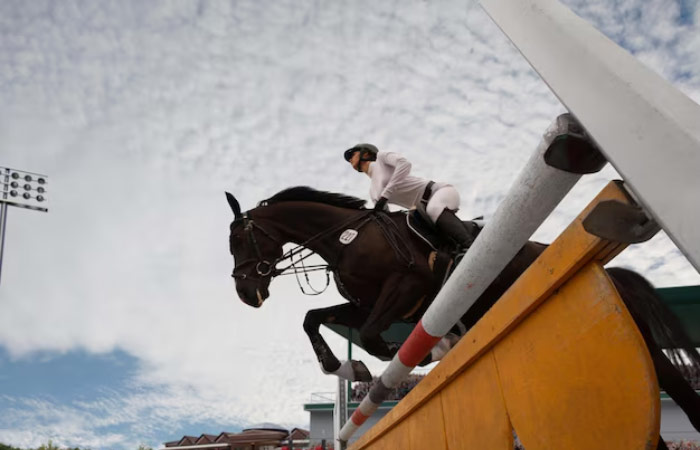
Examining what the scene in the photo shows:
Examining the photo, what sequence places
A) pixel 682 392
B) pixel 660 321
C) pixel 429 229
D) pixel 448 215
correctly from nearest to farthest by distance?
pixel 682 392
pixel 660 321
pixel 448 215
pixel 429 229

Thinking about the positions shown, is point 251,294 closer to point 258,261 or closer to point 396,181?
point 258,261

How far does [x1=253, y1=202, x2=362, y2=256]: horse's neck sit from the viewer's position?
287 centimetres

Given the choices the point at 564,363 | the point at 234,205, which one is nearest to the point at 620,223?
the point at 564,363

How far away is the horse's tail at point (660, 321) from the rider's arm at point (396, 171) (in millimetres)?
1245

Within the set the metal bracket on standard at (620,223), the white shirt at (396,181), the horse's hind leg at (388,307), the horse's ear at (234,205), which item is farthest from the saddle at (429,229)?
the metal bracket on standard at (620,223)

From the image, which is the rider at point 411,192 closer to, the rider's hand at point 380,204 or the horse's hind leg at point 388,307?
the rider's hand at point 380,204

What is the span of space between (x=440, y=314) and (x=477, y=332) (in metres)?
0.16

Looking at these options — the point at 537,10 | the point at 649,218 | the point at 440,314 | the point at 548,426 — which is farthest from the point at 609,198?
the point at 440,314

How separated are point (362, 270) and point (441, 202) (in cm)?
57

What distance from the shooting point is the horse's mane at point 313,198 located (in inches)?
120

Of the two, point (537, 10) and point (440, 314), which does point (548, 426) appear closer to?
point (440, 314)

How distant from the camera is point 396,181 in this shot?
9.06 feet

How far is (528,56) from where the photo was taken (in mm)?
677

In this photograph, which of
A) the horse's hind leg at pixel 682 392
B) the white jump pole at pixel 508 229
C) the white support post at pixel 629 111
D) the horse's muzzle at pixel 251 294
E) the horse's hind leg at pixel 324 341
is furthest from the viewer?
the horse's muzzle at pixel 251 294
